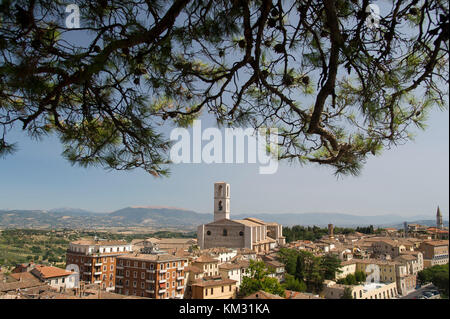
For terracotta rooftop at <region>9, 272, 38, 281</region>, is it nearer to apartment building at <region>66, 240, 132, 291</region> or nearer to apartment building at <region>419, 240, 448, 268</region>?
apartment building at <region>66, 240, 132, 291</region>

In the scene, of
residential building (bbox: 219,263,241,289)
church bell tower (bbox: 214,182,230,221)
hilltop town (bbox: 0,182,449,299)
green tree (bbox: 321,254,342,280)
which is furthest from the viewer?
church bell tower (bbox: 214,182,230,221)

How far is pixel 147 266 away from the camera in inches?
365

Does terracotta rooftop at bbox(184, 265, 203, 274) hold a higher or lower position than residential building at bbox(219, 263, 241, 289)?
higher

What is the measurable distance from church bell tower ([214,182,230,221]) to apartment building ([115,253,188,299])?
16311 mm

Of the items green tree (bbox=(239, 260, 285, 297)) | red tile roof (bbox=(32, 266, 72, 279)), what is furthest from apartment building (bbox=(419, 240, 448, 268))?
green tree (bbox=(239, 260, 285, 297))

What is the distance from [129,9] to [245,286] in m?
9.79

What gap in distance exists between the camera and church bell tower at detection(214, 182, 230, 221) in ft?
89.5

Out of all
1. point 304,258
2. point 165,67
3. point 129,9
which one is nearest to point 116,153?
point 165,67

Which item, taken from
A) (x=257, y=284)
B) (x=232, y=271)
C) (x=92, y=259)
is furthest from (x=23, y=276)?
(x=232, y=271)

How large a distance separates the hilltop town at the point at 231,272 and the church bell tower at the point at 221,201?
14.8 feet

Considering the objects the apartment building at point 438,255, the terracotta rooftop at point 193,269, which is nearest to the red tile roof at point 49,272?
the apartment building at point 438,255

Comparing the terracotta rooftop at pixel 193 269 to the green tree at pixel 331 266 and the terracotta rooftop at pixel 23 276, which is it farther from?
the terracotta rooftop at pixel 23 276

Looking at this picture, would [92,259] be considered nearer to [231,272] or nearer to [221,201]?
[231,272]

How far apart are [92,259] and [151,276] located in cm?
442
